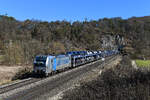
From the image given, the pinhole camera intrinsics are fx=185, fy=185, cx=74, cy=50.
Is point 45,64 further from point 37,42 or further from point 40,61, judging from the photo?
point 37,42

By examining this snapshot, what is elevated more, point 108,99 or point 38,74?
point 108,99

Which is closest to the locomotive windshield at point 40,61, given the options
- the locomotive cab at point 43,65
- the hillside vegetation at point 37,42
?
the locomotive cab at point 43,65

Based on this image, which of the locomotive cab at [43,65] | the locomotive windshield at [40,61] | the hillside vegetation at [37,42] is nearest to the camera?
the locomotive cab at [43,65]

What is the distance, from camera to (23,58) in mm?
44469

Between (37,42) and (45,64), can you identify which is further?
(37,42)

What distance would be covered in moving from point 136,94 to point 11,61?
3597 cm

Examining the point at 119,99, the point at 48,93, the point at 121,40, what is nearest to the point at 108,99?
the point at 119,99

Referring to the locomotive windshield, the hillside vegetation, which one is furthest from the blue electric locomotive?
the hillside vegetation

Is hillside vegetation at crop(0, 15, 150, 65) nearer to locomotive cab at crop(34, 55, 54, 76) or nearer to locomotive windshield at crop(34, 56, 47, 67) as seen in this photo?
locomotive windshield at crop(34, 56, 47, 67)

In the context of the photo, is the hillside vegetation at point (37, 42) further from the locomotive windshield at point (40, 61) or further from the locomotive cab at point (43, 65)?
the locomotive cab at point (43, 65)

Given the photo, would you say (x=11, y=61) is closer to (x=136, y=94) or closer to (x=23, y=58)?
(x=23, y=58)

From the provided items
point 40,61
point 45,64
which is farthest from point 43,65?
point 40,61

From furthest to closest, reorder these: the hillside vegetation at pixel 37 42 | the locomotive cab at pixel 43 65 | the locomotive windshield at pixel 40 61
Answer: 1. the hillside vegetation at pixel 37 42
2. the locomotive windshield at pixel 40 61
3. the locomotive cab at pixel 43 65

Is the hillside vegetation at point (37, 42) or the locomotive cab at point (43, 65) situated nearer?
the locomotive cab at point (43, 65)
